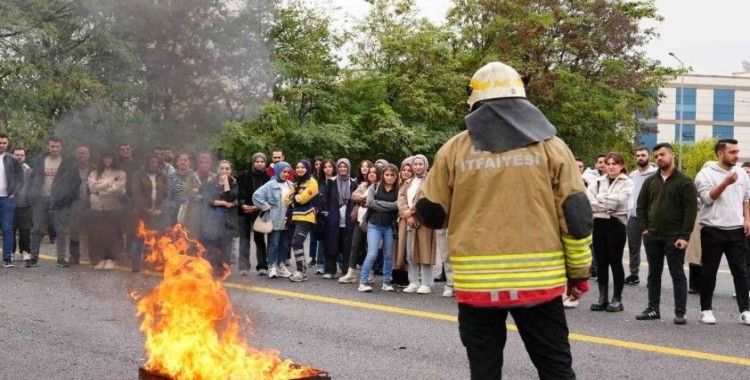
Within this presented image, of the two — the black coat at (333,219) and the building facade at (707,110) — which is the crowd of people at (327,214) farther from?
the building facade at (707,110)

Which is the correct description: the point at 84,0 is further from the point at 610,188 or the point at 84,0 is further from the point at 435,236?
the point at 610,188

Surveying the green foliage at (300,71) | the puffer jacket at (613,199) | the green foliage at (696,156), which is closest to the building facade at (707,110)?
the green foliage at (696,156)

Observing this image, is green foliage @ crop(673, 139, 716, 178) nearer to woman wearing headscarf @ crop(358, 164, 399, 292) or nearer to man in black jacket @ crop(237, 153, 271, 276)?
man in black jacket @ crop(237, 153, 271, 276)

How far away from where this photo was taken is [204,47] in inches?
274

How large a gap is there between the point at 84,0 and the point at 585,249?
19.8ft

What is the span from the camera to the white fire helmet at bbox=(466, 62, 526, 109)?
4043 millimetres

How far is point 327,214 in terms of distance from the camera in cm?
1250

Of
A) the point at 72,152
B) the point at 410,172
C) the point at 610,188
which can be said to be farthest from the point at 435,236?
the point at 72,152

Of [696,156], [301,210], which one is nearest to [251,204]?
[301,210]

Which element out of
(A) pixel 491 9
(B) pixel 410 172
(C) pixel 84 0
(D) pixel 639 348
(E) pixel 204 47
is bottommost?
(D) pixel 639 348

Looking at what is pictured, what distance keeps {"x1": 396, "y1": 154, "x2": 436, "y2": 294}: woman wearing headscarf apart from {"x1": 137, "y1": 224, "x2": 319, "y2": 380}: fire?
5.45 m

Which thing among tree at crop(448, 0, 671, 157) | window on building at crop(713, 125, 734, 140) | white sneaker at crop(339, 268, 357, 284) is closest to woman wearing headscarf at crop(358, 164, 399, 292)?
white sneaker at crop(339, 268, 357, 284)

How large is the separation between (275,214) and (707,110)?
104m

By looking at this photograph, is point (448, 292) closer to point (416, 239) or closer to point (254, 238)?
point (416, 239)
